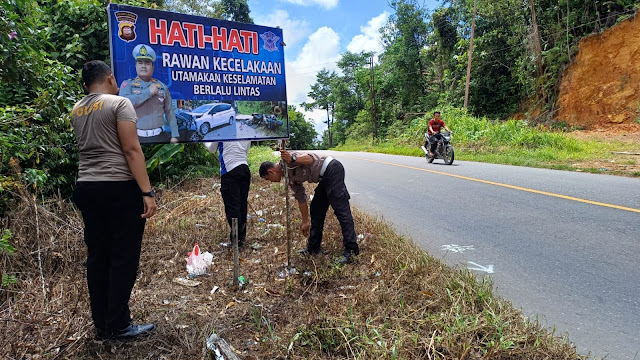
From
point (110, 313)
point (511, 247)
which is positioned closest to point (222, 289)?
point (110, 313)

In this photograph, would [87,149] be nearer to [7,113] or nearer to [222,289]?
[222,289]

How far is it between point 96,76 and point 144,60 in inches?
19.6

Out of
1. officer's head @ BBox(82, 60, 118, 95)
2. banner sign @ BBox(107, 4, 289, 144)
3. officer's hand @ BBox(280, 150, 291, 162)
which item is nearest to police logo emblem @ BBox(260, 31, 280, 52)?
banner sign @ BBox(107, 4, 289, 144)

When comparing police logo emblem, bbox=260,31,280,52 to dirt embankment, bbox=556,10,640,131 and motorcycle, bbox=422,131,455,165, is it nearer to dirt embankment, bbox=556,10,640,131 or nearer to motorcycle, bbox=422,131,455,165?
motorcycle, bbox=422,131,455,165

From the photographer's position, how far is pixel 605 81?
57.7ft

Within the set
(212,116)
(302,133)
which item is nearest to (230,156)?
(212,116)

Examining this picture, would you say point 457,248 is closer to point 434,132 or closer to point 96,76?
point 96,76

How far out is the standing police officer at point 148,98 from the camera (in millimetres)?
2863

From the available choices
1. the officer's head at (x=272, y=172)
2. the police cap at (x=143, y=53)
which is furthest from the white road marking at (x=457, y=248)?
the police cap at (x=143, y=53)

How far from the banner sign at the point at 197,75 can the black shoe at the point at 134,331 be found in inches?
51.6

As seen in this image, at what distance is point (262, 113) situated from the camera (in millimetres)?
3482

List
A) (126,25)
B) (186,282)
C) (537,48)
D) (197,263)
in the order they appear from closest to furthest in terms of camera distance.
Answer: (126,25) < (186,282) < (197,263) < (537,48)

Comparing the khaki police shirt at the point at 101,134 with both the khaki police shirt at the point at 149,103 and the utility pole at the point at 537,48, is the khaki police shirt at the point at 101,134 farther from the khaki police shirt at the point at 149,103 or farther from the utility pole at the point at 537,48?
the utility pole at the point at 537,48

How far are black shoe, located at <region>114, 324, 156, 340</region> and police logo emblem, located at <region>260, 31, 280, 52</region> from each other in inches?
95.3
